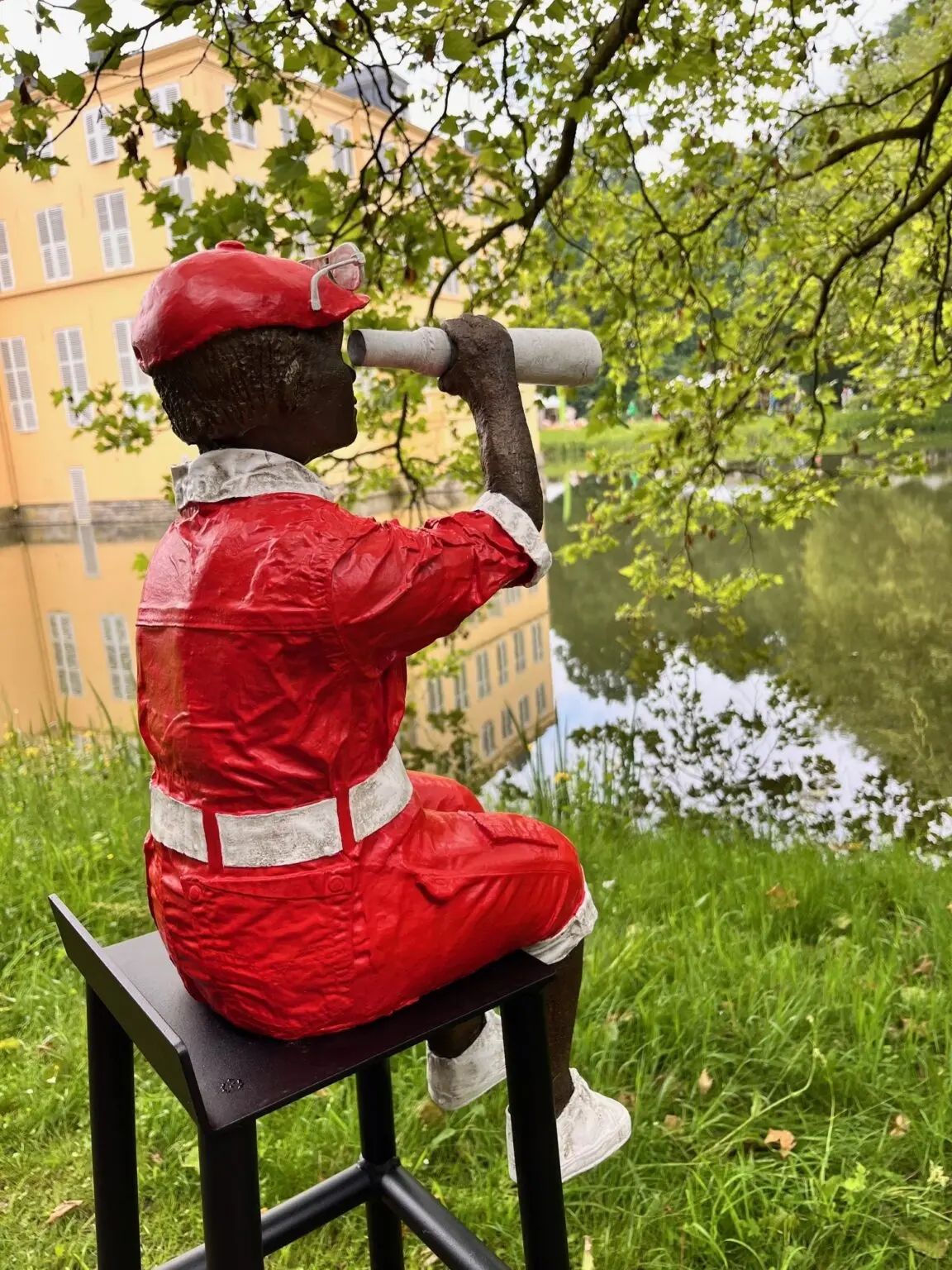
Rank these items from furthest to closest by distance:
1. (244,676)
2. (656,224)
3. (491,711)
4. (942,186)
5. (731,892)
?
(491,711), (656,224), (942,186), (731,892), (244,676)

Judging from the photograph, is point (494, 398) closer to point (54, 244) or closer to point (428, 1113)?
point (428, 1113)

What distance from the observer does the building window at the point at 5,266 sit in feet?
59.3

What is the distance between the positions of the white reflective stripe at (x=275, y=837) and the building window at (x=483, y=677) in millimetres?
6876

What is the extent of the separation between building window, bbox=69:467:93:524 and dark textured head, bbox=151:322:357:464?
18.3 m

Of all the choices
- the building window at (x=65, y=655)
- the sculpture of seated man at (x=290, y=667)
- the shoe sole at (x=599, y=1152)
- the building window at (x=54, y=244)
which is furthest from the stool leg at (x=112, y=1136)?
the building window at (x=54, y=244)

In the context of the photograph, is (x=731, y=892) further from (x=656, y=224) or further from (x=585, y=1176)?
(x=656, y=224)

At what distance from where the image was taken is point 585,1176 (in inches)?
88.3

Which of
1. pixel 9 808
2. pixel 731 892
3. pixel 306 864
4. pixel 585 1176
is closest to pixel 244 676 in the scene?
pixel 306 864

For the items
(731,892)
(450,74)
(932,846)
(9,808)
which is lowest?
(932,846)

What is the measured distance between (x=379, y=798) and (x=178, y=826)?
28cm

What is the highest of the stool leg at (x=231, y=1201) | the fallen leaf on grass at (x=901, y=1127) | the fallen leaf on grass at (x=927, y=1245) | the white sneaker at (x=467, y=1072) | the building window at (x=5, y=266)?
the building window at (x=5, y=266)

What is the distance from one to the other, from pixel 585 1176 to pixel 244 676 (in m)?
1.63

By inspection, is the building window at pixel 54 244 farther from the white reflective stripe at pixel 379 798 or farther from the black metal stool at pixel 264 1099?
the white reflective stripe at pixel 379 798

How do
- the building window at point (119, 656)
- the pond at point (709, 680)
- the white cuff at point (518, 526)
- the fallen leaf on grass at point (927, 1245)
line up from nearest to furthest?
the white cuff at point (518, 526) < the fallen leaf on grass at point (927, 1245) < the pond at point (709, 680) < the building window at point (119, 656)
